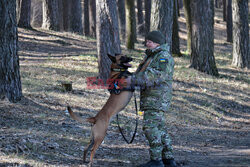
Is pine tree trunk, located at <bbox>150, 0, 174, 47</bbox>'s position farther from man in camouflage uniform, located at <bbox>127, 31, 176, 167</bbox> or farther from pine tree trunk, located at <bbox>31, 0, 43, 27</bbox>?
pine tree trunk, located at <bbox>31, 0, 43, 27</bbox>

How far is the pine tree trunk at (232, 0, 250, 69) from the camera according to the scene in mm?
19422

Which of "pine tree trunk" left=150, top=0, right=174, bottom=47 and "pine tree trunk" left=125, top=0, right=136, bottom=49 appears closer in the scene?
"pine tree trunk" left=150, top=0, right=174, bottom=47

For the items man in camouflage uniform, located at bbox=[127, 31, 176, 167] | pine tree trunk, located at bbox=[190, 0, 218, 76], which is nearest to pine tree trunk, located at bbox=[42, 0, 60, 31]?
pine tree trunk, located at bbox=[190, 0, 218, 76]

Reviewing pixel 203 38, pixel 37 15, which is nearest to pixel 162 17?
pixel 203 38

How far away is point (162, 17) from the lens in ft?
43.4

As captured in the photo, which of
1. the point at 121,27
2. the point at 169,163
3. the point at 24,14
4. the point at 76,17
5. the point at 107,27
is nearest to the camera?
the point at 169,163

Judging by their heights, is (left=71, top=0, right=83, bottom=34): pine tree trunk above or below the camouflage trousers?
above

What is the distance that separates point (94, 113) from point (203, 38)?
859 cm

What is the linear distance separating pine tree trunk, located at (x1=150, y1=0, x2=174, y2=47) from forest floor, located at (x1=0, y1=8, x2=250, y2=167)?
7.65 ft

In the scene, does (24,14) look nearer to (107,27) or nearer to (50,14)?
(50,14)

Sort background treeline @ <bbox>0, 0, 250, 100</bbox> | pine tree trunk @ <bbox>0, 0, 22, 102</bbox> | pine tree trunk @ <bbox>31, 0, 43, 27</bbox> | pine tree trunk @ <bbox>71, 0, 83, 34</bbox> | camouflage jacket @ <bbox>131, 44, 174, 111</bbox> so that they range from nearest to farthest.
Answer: camouflage jacket @ <bbox>131, 44, 174, 111</bbox> < pine tree trunk @ <bbox>0, 0, 22, 102</bbox> < background treeline @ <bbox>0, 0, 250, 100</bbox> < pine tree trunk @ <bbox>71, 0, 83, 34</bbox> < pine tree trunk @ <bbox>31, 0, 43, 27</bbox>

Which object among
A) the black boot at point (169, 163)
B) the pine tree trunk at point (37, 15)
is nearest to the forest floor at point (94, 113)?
the black boot at point (169, 163)

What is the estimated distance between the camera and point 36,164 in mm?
6098

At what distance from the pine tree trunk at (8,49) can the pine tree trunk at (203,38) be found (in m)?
9.77
